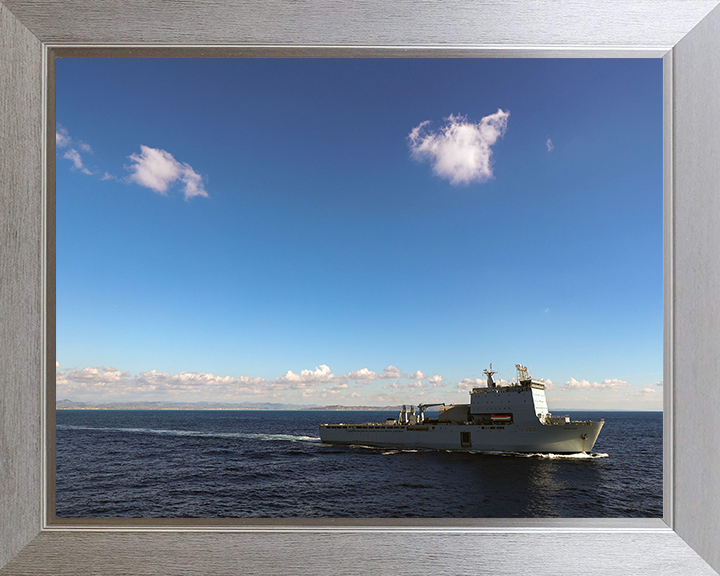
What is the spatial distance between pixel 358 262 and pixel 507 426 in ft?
20.6

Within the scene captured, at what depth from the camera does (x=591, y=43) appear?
132cm

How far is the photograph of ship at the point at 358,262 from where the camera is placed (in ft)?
13.1

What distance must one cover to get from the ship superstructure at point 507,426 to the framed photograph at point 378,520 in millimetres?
10079

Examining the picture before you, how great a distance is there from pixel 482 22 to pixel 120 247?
48.1 ft

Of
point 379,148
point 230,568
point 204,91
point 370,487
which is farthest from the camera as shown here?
point 370,487

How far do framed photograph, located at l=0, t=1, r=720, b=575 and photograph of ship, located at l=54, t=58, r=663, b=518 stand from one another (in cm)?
10

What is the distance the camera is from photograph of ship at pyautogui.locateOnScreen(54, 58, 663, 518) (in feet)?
13.1

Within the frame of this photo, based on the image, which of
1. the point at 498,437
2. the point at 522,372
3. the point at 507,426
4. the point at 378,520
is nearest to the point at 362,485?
the point at 498,437

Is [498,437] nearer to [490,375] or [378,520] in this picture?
[490,375]

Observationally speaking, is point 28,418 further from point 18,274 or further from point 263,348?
point 263,348

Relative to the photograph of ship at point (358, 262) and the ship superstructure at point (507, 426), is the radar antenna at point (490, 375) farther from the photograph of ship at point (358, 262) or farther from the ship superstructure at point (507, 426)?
the photograph of ship at point (358, 262)

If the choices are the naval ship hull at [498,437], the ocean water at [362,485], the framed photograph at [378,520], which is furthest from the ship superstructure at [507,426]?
the framed photograph at [378,520]

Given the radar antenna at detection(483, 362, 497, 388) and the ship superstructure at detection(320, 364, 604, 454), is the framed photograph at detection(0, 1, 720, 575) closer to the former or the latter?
the ship superstructure at detection(320, 364, 604, 454)

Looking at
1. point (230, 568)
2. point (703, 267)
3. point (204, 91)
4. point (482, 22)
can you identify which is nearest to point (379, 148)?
point (204, 91)
